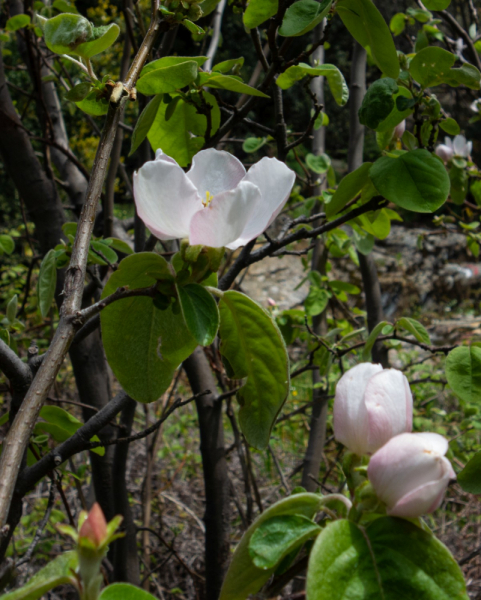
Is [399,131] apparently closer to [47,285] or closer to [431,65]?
[431,65]

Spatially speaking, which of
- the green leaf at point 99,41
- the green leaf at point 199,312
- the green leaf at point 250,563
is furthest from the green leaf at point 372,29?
the green leaf at point 250,563

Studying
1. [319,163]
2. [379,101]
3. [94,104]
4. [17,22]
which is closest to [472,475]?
[379,101]

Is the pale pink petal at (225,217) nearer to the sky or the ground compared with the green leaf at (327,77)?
nearer to the ground

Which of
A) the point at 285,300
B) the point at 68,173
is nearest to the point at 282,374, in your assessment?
the point at 68,173

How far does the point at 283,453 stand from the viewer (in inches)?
101

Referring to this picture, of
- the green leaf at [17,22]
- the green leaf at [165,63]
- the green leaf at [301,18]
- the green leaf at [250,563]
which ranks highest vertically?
the green leaf at [17,22]

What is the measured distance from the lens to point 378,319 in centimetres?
145

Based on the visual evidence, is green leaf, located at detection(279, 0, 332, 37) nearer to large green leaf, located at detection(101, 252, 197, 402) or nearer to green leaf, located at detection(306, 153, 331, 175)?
large green leaf, located at detection(101, 252, 197, 402)

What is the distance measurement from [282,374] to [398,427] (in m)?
0.12

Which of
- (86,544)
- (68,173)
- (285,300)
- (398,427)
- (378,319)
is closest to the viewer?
(86,544)

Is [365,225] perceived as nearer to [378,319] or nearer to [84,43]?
[84,43]

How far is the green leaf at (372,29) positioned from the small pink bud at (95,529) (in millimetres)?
509

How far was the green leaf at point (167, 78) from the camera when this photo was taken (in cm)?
46

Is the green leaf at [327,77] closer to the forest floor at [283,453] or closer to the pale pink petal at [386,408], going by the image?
the pale pink petal at [386,408]
